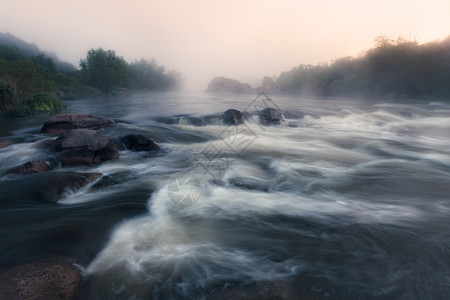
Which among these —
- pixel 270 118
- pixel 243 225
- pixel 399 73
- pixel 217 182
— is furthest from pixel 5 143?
pixel 399 73

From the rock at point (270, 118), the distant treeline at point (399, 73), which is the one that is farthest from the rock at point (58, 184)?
the distant treeline at point (399, 73)

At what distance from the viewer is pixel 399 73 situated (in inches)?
1885

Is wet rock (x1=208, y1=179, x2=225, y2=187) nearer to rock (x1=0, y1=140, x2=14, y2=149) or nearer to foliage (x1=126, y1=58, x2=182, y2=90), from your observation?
rock (x1=0, y1=140, x2=14, y2=149)

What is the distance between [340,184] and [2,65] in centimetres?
3197

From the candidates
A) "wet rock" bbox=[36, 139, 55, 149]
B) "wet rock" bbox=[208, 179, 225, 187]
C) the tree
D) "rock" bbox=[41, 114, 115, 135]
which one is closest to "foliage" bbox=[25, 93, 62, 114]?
"rock" bbox=[41, 114, 115, 135]

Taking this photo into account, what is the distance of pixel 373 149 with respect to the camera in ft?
38.7

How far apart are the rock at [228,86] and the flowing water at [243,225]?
96756 mm

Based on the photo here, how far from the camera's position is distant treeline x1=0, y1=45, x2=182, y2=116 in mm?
17938

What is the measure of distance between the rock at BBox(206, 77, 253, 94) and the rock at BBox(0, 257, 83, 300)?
102 metres

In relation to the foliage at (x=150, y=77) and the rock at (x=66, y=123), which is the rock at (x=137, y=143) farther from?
the foliage at (x=150, y=77)

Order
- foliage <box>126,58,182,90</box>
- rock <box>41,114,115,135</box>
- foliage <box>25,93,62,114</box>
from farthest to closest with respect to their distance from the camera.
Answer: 1. foliage <box>126,58,182,90</box>
2. foliage <box>25,93,62,114</box>
3. rock <box>41,114,115,135</box>

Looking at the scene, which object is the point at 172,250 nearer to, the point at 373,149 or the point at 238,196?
the point at 238,196

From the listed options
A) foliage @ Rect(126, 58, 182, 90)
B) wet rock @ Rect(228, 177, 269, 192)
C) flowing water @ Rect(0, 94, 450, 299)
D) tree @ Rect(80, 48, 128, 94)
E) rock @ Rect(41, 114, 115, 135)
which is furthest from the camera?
foliage @ Rect(126, 58, 182, 90)

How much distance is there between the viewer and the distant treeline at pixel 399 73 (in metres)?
41.4
